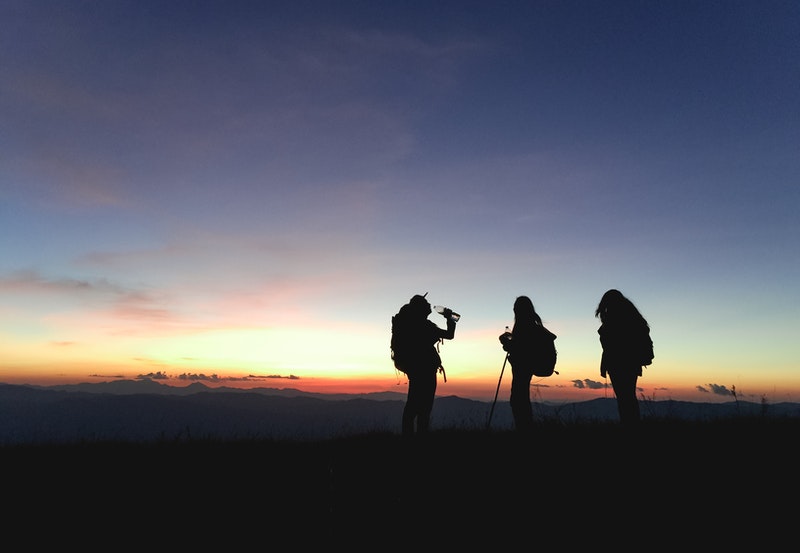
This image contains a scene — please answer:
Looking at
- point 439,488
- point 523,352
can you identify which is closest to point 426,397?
point 523,352

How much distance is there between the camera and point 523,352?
8.02 meters

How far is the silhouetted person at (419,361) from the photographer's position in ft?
25.0

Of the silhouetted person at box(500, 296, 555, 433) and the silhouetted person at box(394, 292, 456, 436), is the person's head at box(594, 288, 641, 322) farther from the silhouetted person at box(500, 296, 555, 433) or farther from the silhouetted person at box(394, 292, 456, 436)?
the silhouetted person at box(394, 292, 456, 436)

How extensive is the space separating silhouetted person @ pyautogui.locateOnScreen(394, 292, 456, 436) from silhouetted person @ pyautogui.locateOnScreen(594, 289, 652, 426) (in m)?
2.94

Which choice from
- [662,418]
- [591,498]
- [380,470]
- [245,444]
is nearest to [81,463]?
[245,444]

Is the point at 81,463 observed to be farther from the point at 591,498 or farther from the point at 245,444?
the point at 591,498

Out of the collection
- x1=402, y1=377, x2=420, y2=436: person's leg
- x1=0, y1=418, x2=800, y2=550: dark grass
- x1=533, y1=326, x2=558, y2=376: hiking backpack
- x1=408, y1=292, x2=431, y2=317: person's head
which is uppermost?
x1=408, y1=292, x2=431, y2=317: person's head

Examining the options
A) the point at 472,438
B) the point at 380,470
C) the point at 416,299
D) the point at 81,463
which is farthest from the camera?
the point at 416,299

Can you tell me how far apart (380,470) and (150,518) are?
2.48 meters

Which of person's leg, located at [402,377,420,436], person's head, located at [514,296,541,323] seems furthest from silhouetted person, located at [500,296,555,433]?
person's leg, located at [402,377,420,436]

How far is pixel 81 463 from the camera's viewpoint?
619 cm

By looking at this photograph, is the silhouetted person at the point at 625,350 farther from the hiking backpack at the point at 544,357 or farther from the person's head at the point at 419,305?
the person's head at the point at 419,305

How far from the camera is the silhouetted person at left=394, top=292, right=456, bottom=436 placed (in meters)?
7.62

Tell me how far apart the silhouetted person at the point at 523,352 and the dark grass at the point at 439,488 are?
1057 mm
